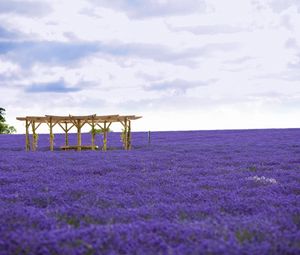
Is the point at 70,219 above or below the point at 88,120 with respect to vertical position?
below

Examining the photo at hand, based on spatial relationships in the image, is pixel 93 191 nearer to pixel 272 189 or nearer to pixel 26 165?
pixel 272 189

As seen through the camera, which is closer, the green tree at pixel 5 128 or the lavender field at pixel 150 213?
the lavender field at pixel 150 213

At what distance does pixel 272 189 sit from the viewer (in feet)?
28.4

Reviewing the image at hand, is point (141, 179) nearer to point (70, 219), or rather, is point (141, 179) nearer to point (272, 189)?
point (272, 189)

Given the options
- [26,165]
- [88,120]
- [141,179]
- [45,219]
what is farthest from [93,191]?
[88,120]

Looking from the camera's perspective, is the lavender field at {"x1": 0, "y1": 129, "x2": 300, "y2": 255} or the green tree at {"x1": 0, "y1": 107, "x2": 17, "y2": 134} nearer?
the lavender field at {"x1": 0, "y1": 129, "x2": 300, "y2": 255}

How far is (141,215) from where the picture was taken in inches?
244

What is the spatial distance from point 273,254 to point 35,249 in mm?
2358

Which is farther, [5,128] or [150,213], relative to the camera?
[5,128]

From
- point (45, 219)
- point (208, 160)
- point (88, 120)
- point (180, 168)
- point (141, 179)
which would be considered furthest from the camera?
point (88, 120)

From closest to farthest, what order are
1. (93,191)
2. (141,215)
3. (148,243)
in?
1. (148,243)
2. (141,215)
3. (93,191)

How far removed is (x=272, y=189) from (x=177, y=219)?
341 centimetres

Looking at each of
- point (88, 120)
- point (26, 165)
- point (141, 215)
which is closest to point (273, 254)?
point (141, 215)

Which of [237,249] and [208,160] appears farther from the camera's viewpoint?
[208,160]
